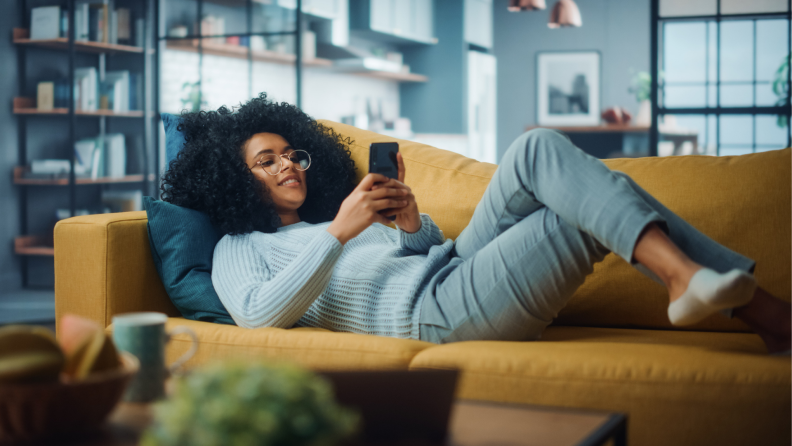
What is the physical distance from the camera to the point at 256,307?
143 centimetres

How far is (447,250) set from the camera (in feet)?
5.44

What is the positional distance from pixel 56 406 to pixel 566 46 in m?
8.21

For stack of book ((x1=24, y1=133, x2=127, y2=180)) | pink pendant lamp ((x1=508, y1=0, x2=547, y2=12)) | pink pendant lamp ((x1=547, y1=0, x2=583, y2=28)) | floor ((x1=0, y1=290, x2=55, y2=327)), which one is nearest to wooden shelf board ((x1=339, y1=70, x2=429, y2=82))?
pink pendant lamp ((x1=508, y1=0, x2=547, y2=12))

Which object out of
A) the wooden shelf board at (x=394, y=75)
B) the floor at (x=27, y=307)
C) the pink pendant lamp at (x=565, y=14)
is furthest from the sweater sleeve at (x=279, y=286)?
the pink pendant lamp at (x=565, y=14)

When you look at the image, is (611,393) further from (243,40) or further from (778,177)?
(243,40)

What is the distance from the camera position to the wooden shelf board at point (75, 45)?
403cm

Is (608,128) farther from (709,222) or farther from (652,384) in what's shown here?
(652,384)

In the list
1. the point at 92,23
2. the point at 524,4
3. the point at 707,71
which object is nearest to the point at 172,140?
the point at 92,23

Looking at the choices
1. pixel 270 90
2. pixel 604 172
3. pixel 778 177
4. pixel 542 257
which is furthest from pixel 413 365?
pixel 270 90

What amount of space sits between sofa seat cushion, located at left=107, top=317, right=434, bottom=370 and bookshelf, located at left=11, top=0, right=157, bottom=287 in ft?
10.1

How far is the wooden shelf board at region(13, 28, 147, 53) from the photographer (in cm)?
403

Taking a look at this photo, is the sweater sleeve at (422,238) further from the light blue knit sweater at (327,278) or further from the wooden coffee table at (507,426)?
the wooden coffee table at (507,426)

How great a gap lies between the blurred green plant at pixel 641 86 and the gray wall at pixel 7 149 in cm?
555

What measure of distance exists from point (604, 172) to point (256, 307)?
76 centimetres
